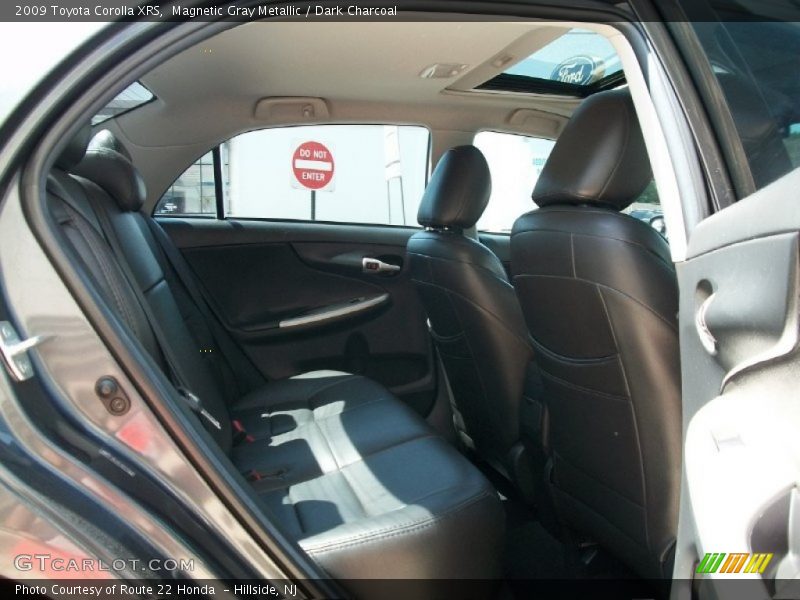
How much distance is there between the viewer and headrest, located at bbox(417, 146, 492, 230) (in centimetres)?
213

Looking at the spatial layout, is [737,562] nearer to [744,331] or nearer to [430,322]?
[744,331]

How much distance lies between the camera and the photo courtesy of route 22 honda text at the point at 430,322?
0.82 meters

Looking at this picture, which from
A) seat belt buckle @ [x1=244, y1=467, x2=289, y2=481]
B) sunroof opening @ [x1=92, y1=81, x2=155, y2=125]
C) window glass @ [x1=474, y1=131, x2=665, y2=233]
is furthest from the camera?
window glass @ [x1=474, y1=131, x2=665, y2=233]

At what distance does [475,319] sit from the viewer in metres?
1.97

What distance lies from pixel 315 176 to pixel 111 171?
1179 mm

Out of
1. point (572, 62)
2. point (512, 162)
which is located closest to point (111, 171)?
point (572, 62)

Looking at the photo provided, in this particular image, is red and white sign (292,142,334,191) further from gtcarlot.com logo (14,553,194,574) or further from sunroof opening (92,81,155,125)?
gtcarlot.com logo (14,553,194,574)

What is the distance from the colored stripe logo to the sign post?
2.37 meters

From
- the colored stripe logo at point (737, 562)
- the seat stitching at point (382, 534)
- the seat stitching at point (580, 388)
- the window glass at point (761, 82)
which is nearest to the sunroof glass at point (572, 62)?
the window glass at point (761, 82)

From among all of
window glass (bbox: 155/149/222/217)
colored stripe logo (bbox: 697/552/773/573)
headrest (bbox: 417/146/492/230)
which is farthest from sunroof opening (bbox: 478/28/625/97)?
colored stripe logo (bbox: 697/552/773/573)

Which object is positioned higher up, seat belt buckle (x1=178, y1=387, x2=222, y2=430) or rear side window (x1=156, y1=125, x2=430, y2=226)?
rear side window (x1=156, y1=125, x2=430, y2=226)

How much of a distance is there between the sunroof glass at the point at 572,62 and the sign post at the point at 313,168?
0.88 m

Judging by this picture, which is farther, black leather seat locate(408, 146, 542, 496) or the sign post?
the sign post

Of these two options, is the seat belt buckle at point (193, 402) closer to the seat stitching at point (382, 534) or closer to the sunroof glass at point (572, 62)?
the seat stitching at point (382, 534)
